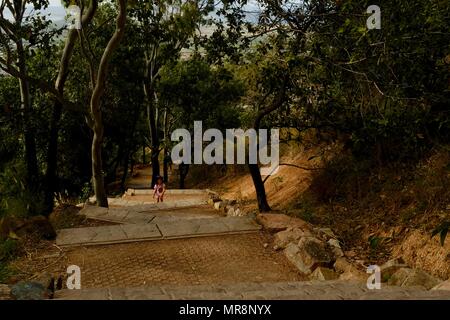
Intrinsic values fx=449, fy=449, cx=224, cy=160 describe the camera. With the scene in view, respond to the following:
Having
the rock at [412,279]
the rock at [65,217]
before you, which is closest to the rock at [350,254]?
the rock at [412,279]

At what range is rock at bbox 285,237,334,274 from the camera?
622cm

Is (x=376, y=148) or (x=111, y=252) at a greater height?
(x=376, y=148)

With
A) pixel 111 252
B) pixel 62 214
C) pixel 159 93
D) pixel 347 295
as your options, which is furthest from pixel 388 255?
pixel 159 93

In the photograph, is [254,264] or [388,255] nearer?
[254,264]

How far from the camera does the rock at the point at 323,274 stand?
5844mm

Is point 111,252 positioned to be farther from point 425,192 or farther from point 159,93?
point 159,93

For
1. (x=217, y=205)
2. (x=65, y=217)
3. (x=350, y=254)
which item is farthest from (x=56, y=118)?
(x=350, y=254)

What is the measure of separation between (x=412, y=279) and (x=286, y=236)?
7.87 feet

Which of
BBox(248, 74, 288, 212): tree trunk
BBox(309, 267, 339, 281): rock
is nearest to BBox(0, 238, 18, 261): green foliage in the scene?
BBox(309, 267, 339, 281): rock

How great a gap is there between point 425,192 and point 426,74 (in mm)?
1999

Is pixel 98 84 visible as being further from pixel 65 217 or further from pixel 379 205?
pixel 379 205

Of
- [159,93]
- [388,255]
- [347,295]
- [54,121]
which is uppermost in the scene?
[159,93]
